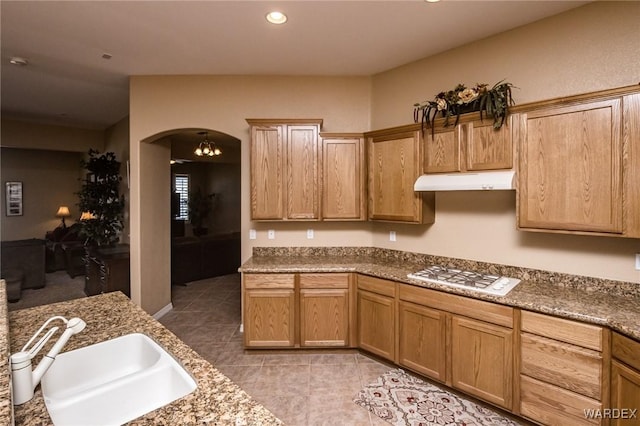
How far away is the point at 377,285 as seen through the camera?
3010mm

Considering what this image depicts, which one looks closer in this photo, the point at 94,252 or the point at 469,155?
the point at 469,155

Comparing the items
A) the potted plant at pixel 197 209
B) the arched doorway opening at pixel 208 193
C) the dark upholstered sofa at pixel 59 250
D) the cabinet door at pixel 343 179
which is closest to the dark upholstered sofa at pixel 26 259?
the dark upholstered sofa at pixel 59 250

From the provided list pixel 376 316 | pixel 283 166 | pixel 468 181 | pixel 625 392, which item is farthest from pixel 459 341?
pixel 283 166

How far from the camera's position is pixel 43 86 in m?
4.27

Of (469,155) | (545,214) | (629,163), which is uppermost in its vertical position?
(469,155)

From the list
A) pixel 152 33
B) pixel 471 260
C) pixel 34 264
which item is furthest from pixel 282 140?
pixel 34 264

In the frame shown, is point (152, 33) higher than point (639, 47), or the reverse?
point (152, 33)

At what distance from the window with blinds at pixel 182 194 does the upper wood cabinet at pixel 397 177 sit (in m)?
7.84

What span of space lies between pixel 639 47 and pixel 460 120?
3.85ft

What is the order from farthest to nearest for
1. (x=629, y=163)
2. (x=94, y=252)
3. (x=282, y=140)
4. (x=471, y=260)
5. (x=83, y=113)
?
(x=83, y=113) < (x=94, y=252) < (x=282, y=140) < (x=471, y=260) < (x=629, y=163)

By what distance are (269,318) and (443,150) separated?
230cm

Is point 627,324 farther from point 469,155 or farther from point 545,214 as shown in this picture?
point 469,155

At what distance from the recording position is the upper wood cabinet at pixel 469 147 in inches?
98.2

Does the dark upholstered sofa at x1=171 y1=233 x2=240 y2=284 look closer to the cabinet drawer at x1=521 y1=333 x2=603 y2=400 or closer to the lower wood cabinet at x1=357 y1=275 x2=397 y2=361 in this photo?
the lower wood cabinet at x1=357 y1=275 x2=397 y2=361
